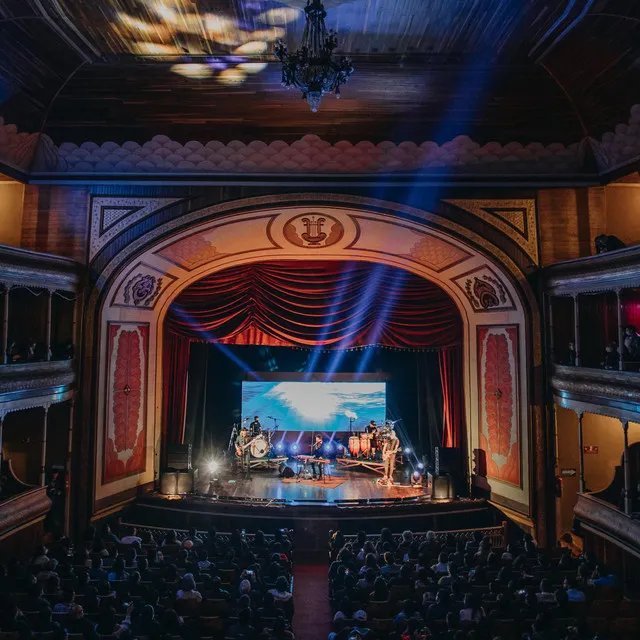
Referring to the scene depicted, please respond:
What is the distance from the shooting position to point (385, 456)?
13102 millimetres

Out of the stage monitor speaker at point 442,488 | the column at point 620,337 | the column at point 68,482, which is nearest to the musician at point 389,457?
the stage monitor speaker at point 442,488

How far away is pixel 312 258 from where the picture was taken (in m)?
12.9

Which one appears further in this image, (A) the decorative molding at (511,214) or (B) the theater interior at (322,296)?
(A) the decorative molding at (511,214)

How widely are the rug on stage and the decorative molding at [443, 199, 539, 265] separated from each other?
20.3 feet

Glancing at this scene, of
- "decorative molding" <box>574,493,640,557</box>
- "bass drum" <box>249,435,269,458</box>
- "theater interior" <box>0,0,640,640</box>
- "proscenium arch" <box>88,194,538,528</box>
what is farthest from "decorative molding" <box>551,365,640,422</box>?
"bass drum" <box>249,435,269,458</box>

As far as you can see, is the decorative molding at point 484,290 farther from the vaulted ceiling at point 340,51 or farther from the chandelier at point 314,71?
the chandelier at point 314,71

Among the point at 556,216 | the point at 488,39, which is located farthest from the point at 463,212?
the point at 488,39

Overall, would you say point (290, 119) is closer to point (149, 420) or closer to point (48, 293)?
point (48, 293)

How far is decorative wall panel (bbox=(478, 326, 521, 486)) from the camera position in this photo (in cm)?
1097

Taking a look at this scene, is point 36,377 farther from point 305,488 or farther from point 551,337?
point 551,337

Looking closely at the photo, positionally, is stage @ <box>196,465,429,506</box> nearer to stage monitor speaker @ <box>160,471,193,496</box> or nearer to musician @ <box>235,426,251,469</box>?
stage monitor speaker @ <box>160,471,193,496</box>

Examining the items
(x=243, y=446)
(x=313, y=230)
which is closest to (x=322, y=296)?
(x=313, y=230)

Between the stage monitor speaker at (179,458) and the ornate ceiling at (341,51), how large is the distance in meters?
6.14

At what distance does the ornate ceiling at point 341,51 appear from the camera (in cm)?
791
